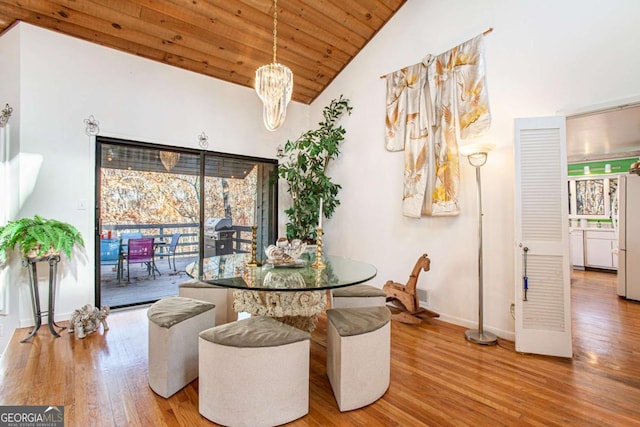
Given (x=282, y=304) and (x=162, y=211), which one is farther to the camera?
(x=162, y=211)

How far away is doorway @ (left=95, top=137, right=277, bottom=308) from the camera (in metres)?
3.60

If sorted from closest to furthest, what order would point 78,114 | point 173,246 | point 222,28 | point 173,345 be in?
point 173,345 < point 78,114 < point 222,28 < point 173,246

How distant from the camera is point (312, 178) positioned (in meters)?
4.60

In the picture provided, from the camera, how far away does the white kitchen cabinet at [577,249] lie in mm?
6314

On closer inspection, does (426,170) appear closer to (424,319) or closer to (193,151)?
(424,319)

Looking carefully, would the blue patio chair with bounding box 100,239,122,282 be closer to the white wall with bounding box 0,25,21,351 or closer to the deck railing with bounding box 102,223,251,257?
the deck railing with bounding box 102,223,251,257

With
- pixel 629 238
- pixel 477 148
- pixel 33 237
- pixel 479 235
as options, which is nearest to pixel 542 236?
pixel 479 235

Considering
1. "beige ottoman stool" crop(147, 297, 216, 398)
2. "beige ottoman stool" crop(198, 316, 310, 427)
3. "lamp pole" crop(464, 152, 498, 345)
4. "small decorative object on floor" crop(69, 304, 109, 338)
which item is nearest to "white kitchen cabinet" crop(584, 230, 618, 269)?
"lamp pole" crop(464, 152, 498, 345)

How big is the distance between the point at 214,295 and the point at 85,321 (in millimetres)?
1387

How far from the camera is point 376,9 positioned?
3.85 meters

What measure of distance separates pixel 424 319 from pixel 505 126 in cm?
223

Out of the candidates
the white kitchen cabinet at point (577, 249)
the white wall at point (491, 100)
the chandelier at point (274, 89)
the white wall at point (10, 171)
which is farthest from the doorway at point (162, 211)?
the white kitchen cabinet at point (577, 249)

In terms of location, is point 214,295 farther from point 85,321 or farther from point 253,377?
→ point 85,321

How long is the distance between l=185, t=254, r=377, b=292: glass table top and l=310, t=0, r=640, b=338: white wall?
57.5 inches
